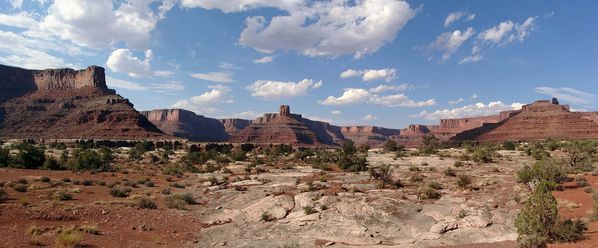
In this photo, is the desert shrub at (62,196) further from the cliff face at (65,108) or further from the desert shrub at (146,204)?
the cliff face at (65,108)

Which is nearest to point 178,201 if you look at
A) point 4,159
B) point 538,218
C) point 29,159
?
point 538,218

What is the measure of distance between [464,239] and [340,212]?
538 cm

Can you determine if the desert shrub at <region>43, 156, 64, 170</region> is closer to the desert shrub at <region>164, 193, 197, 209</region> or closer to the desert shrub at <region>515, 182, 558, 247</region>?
the desert shrub at <region>164, 193, 197, 209</region>

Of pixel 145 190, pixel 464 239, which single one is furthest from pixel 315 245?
pixel 145 190

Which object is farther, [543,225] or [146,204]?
[146,204]

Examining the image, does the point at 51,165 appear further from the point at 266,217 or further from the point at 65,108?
the point at 65,108

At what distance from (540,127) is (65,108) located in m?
146

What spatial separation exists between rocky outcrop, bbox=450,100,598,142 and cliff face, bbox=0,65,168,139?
103 meters

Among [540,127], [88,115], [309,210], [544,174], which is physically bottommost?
[309,210]

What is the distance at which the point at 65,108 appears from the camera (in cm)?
12412

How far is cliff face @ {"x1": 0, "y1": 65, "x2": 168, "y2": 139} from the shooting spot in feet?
360

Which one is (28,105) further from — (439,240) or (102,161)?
(439,240)

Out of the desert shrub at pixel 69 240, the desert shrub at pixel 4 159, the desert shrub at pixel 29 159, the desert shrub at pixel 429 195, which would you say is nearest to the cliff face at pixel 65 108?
the desert shrub at pixel 4 159

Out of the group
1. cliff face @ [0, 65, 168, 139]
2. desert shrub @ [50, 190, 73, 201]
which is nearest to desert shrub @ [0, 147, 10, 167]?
desert shrub @ [50, 190, 73, 201]
